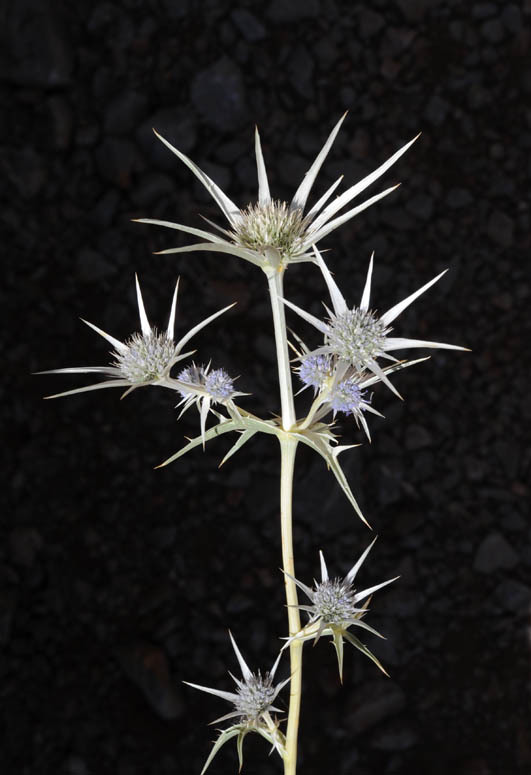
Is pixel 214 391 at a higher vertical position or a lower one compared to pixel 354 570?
higher

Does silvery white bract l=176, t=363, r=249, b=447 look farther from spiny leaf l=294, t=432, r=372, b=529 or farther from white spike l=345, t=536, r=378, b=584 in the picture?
white spike l=345, t=536, r=378, b=584

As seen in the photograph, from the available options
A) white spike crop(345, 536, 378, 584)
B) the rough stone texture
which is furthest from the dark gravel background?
white spike crop(345, 536, 378, 584)

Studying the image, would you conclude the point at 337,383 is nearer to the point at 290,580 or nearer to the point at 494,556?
the point at 290,580

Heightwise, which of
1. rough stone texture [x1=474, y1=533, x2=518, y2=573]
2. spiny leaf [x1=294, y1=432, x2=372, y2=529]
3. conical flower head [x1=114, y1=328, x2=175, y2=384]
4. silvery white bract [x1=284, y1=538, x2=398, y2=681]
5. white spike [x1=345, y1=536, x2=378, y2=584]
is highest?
rough stone texture [x1=474, y1=533, x2=518, y2=573]

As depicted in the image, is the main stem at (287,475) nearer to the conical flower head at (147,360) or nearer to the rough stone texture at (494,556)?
the conical flower head at (147,360)

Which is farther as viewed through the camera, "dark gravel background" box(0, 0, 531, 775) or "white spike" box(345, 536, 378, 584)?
"dark gravel background" box(0, 0, 531, 775)

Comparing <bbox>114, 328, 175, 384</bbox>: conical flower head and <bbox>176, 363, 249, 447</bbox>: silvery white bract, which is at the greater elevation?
<bbox>114, 328, 175, 384</bbox>: conical flower head

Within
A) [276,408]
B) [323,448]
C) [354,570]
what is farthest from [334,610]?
[276,408]

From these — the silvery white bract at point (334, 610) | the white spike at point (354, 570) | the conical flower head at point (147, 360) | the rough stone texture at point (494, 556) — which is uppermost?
the rough stone texture at point (494, 556)

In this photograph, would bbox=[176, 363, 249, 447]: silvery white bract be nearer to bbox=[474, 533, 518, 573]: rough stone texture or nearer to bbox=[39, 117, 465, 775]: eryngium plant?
bbox=[39, 117, 465, 775]: eryngium plant

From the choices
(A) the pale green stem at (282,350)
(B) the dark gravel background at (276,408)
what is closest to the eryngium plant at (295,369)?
(A) the pale green stem at (282,350)
